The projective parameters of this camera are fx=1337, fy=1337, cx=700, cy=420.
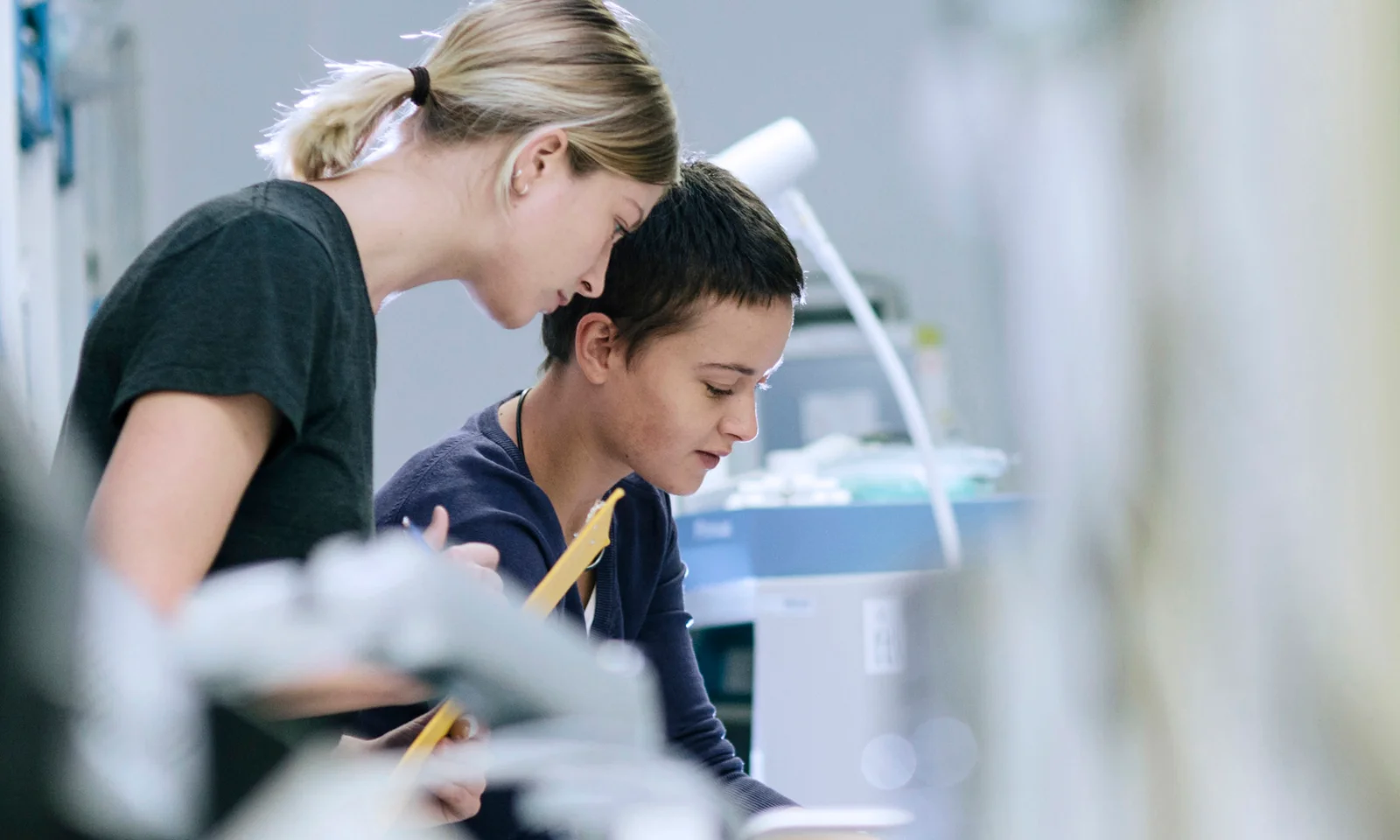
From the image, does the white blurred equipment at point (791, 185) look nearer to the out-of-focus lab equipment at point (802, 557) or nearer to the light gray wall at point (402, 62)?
the out-of-focus lab equipment at point (802, 557)

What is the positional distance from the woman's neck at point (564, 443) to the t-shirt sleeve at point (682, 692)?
0.10 metres

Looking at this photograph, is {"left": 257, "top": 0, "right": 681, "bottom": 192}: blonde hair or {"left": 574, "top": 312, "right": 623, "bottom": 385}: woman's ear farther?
{"left": 574, "top": 312, "right": 623, "bottom": 385}: woman's ear

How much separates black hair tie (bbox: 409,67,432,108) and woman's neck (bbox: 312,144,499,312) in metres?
0.04

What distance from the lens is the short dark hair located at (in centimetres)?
104

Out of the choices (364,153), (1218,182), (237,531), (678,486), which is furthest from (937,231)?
(678,486)

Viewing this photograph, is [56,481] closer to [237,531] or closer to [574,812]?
[574,812]

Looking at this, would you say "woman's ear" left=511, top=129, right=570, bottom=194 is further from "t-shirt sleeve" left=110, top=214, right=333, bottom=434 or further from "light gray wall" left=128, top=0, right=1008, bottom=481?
"light gray wall" left=128, top=0, right=1008, bottom=481

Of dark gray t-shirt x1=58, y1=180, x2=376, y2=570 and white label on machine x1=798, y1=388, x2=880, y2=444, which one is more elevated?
dark gray t-shirt x1=58, y1=180, x2=376, y2=570

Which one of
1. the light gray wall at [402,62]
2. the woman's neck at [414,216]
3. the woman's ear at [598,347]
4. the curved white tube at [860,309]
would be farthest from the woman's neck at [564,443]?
the light gray wall at [402,62]

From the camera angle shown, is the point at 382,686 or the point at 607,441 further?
the point at 607,441

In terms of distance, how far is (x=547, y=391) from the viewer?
3.51ft

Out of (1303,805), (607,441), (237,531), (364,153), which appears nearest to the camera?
(1303,805)

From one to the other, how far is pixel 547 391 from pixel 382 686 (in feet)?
2.48

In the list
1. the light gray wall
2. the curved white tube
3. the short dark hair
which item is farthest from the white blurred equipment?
the light gray wall
